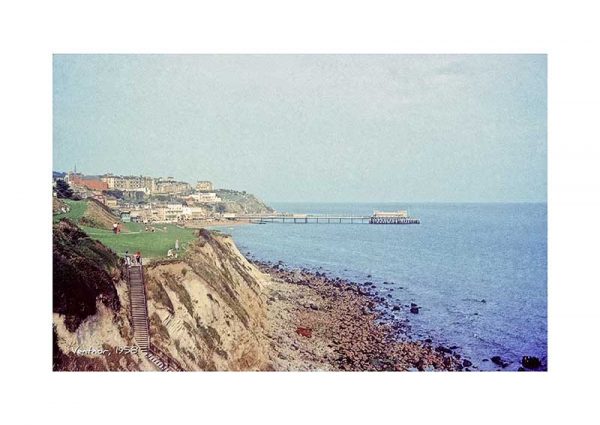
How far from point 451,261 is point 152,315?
474cm

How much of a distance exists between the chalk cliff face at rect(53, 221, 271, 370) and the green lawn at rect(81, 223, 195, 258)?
0.13m

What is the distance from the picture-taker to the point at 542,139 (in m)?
8.59

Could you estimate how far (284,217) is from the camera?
9.56 meters

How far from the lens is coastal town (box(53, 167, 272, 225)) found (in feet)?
29.0

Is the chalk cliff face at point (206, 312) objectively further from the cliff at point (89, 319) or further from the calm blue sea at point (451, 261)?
the calm blue sea at point (451, 261)

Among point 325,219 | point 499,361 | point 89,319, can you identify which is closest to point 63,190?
point 89,319

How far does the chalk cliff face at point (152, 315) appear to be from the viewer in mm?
8070

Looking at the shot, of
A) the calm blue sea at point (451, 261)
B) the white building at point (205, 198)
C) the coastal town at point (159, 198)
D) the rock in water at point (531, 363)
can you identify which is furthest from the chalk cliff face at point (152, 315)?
the rock in water at point (531, 363)

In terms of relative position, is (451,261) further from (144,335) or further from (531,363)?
(144,335)

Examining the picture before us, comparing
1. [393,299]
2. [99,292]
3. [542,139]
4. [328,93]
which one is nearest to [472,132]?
[542,139]

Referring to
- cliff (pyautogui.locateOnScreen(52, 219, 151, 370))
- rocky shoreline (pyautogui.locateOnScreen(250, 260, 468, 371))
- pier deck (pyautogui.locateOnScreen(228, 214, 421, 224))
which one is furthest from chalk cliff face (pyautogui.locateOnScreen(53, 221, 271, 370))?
pier deck (pyautogui.locateOnScreen(228, 214, 421, 224))

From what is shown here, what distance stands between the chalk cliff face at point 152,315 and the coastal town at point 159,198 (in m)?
0.68

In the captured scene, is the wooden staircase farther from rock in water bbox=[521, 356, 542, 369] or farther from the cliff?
rock in water bbox=[521, 356, 542, 369]

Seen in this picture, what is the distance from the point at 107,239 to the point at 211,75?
2.93 metres
